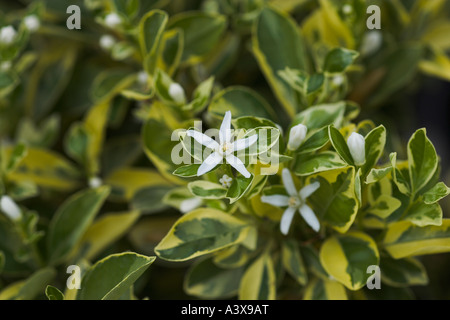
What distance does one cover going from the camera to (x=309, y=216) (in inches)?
27.0

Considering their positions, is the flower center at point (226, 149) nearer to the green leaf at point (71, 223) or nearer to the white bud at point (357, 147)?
the white bud at point (357, 147)

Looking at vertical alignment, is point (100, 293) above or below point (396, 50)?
below

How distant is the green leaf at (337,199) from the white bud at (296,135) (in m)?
0.06

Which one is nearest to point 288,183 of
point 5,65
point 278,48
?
point 278,48

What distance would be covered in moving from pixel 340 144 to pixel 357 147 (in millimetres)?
19

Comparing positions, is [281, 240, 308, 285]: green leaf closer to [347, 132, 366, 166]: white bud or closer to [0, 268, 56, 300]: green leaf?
[347, 132, 366, 166]: white bud

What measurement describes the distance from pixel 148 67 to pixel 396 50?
16.9 inches

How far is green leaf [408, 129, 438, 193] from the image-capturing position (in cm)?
64

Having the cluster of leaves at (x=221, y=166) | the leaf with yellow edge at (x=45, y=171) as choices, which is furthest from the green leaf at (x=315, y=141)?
the leaf with yellow edge at (x=45, y=171)

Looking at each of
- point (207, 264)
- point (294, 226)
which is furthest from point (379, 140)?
point (207, 264)

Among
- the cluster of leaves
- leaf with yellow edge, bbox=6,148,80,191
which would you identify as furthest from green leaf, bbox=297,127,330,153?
leaf with yellow edge, bbox=6,148,80,191

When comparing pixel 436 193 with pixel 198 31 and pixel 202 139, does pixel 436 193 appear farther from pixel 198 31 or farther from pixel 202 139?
pixel 198 31
